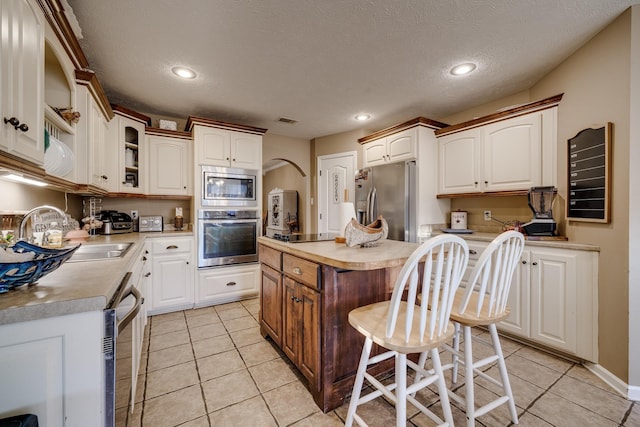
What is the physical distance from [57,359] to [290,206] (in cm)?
472

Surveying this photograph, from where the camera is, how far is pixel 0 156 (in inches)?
38.2

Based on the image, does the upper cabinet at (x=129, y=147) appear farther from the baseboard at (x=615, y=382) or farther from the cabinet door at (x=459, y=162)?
the baseboard at (x=615, y=382)

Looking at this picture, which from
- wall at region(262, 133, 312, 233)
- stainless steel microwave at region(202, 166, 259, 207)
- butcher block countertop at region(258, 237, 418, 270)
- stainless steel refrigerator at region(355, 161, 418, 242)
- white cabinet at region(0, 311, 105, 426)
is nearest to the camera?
white cabinet at region(0, 311, 105, 426)

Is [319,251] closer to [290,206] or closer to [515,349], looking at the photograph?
[515,349]

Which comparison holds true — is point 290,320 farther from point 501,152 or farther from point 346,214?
point 501,152

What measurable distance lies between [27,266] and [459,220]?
341 cm

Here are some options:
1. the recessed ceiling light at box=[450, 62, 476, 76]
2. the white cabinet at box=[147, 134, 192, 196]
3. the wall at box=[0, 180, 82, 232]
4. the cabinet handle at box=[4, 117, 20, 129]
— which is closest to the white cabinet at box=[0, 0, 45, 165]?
the cabinet handle at box=[4, 117, 20, 129]

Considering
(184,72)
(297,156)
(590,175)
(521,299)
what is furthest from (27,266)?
(297,156)

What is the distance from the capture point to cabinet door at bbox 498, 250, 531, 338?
7.20ft

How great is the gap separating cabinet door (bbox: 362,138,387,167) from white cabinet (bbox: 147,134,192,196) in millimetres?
2290

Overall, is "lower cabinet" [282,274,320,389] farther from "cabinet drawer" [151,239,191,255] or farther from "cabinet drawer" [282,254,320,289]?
"cabinet drawer" [151,239,191,255]

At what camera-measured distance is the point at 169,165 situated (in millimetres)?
3174

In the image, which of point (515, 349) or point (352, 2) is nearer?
point (352, 2)

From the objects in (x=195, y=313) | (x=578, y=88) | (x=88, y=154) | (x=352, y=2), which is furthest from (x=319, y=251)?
(x=578, y=88)
